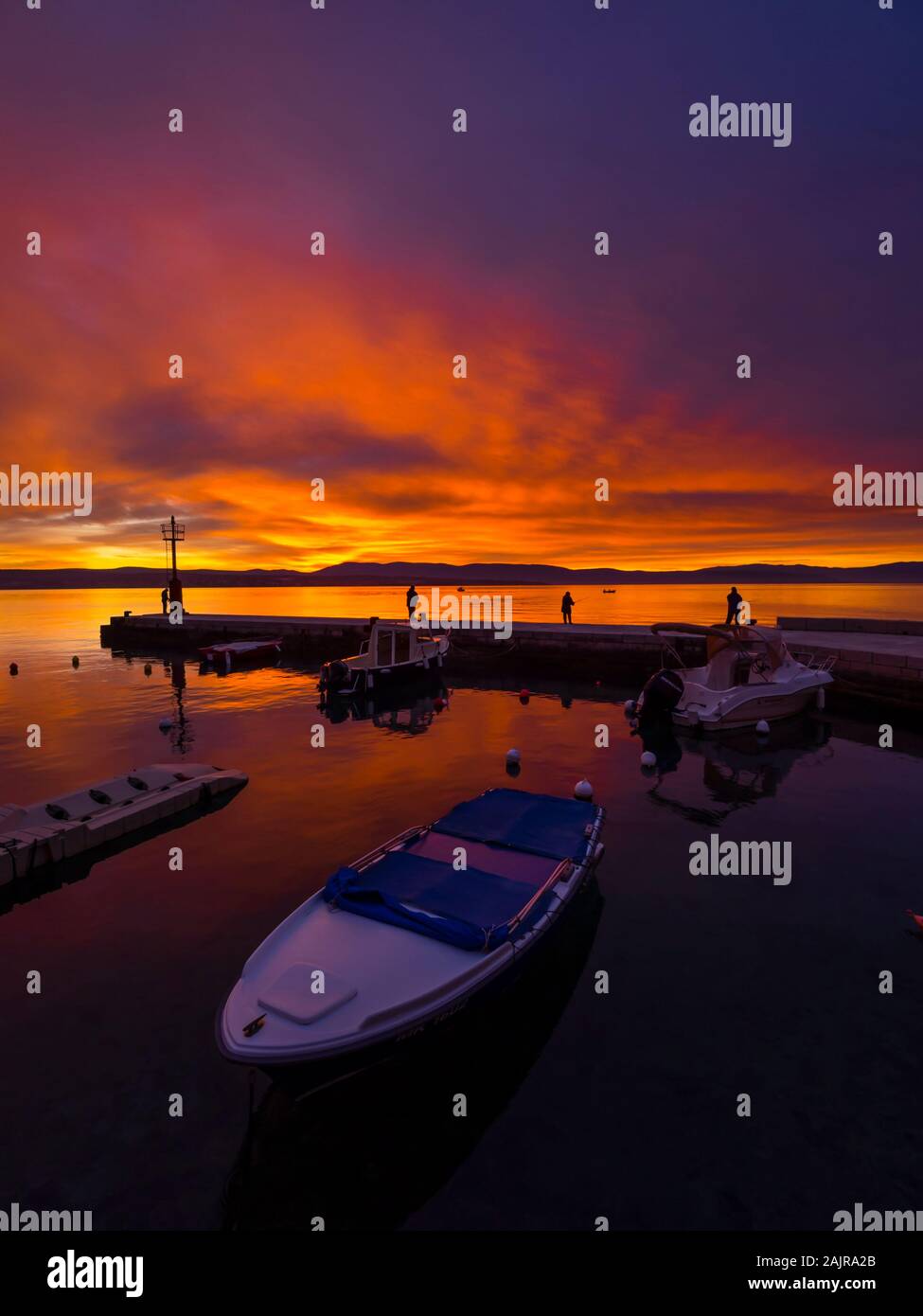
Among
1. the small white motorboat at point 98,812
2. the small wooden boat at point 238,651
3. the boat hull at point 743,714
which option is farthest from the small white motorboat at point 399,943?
the small wooden boat at point 238,651

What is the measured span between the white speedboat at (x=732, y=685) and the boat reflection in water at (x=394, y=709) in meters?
10.2

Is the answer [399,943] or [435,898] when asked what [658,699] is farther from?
[399,943]

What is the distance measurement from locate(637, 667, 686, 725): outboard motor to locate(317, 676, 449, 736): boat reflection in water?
9.77m

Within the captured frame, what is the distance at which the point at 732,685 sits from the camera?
2581 cm

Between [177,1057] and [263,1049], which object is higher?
[263,1049]

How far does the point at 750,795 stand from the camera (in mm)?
17828

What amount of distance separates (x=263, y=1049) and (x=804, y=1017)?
7390 millimetres

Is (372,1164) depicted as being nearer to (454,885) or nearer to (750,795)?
(454,885)

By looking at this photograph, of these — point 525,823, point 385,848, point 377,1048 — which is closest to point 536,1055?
point 377,1048

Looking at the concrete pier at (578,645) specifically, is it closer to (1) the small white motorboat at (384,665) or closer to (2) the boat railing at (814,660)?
(2) the boat railing at (814,660)

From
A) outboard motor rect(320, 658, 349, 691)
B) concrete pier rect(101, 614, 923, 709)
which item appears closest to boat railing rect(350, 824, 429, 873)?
outboard motor rect(320, 658, 349, 691)

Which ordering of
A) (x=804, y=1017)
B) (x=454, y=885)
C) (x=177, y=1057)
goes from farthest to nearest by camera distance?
(x=454, y=885), (x=804, y=1017), (x=177, y=1057)

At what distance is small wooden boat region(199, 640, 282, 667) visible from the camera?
4412 cm
